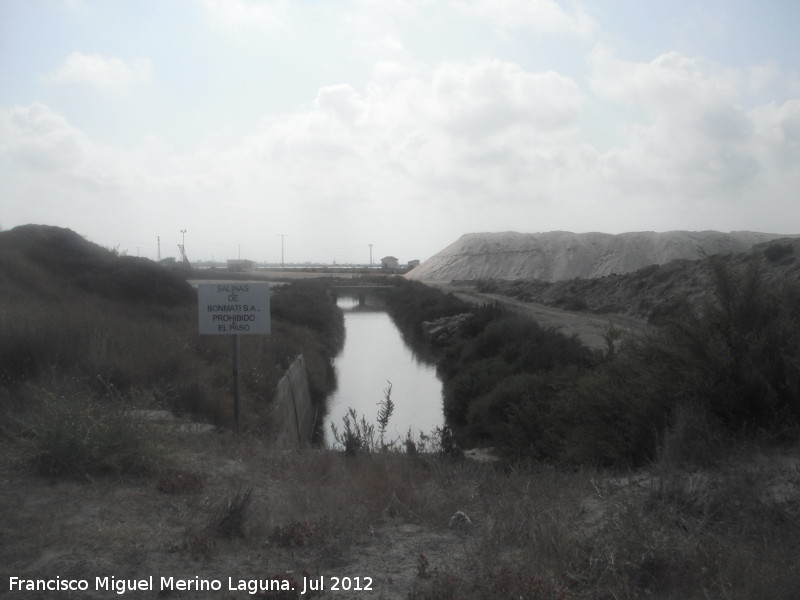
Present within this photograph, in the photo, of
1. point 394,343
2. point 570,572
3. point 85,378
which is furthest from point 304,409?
point 394,343

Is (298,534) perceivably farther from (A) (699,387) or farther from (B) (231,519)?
(A) (699,387)

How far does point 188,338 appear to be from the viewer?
16984 millimetres

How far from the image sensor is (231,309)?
34.2 ft

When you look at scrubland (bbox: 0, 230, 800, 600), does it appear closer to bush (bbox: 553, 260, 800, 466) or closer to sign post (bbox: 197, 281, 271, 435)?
bush (bbox: 553, 260, 800, 466)

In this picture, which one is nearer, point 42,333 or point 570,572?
point 570,572

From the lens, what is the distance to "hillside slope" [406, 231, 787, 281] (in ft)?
286

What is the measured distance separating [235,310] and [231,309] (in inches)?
2.3

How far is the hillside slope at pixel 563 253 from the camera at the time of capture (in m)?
87.1

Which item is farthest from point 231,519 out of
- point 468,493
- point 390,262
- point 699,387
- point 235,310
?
point 390,262

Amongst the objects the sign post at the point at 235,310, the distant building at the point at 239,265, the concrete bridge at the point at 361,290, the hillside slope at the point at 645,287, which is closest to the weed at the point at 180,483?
the sign post at the point at 235,310

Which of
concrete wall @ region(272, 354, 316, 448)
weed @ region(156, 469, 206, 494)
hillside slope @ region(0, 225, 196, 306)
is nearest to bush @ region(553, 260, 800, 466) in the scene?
weed @ region(156, 469, 206, 494)

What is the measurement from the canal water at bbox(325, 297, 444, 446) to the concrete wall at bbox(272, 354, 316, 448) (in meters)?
0.69

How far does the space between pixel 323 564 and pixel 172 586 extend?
37.2 inches

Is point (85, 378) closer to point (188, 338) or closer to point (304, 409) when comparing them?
point (188, 338)
